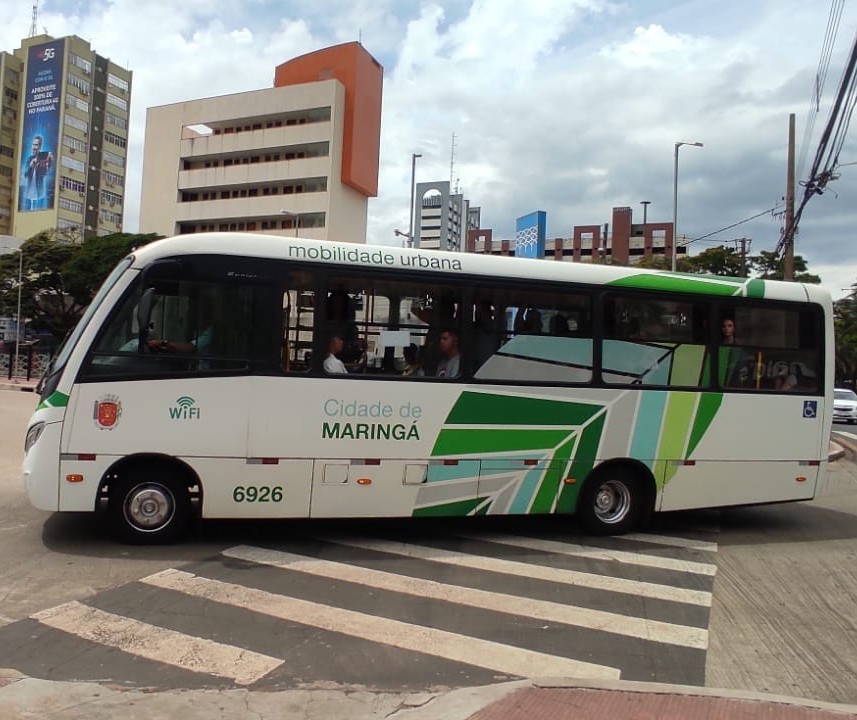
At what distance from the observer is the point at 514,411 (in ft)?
23.8

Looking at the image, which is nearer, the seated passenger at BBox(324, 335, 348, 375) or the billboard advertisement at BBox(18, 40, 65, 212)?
the seated passenger at BBox(324, 335, 348, 375)

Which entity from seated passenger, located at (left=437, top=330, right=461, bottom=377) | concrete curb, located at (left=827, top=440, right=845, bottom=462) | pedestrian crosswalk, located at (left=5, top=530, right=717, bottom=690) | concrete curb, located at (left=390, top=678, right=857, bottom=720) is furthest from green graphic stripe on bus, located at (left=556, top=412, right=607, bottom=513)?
concrete curb, located at (left=827, top=440, right=845, bottom=462)

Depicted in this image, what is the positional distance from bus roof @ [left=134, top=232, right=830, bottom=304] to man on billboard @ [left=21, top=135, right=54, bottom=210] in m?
103

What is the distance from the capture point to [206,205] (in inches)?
2498

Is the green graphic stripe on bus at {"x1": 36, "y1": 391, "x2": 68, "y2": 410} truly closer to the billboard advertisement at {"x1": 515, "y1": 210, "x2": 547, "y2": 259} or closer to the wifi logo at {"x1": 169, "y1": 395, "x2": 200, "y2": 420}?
the wifi logo at {"x1": 169, "y1": 395, "x2": 200, "y2": 420}

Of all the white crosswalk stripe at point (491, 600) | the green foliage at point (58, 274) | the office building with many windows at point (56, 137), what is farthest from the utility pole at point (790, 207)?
the office building with many windows at point (56, 137)

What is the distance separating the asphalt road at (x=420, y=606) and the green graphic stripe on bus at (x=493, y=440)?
1.05 m

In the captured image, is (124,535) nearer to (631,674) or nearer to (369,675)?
(369,675)

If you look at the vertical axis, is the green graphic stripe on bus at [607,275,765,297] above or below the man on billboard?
below

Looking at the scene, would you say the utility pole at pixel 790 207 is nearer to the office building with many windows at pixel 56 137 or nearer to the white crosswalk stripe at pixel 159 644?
the white crosswalk stripe at pixel 159 644

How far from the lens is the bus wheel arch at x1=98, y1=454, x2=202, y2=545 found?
6.46m

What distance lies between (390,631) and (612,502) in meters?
3.95

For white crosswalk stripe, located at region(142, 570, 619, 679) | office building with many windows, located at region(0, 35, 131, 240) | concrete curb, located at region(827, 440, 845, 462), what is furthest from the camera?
office building with many windows, located at region(0, 35, 131, 240)

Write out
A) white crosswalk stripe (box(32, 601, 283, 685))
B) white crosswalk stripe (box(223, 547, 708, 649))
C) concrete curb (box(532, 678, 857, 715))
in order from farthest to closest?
1. white crosswalk stripe (box(223, 547, 708, 649))
2. white crosswalk stripe (box(32, 601, 283, 685))
3. concrete curb (box(532, 678, 857, 715))
